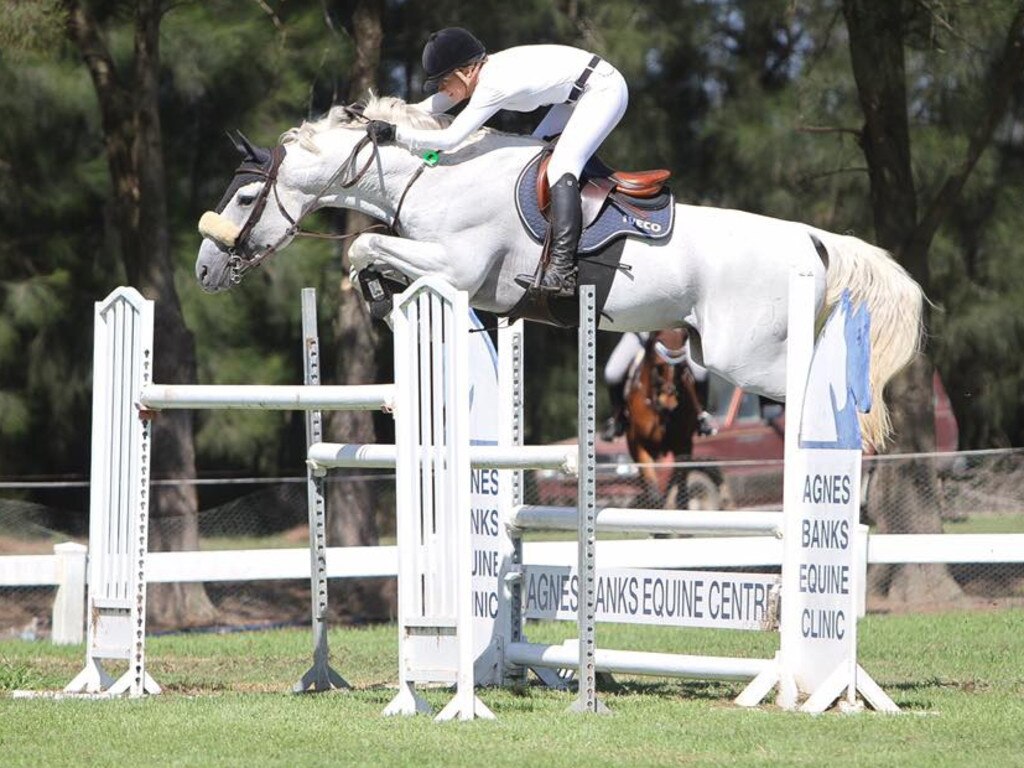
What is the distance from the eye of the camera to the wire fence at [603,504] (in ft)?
34.4

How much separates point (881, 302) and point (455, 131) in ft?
5.83

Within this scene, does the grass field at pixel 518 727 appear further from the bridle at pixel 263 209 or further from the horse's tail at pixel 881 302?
the bridle at pixel 263 209

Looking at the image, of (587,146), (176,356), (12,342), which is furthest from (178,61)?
(587,146)

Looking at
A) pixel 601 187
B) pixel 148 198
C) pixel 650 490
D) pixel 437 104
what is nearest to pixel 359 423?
pixel 148 198

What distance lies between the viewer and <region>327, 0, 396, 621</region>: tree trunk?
11516 millimetres

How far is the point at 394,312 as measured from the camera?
586 cm

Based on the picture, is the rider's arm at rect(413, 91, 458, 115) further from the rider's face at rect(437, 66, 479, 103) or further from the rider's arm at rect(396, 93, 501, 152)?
the rider's arm at rect(396, 93, 501, 152)

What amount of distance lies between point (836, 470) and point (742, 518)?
1.47 feet

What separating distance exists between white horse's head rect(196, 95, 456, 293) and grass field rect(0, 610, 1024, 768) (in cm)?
169

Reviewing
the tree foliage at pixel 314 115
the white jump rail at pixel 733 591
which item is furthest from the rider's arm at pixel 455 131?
the tree foliage at pixel 314 115

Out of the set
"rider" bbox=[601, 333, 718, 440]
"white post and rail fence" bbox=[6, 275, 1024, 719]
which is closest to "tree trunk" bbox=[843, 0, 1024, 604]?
"rider" bbox=[601, 333, 718, 440]

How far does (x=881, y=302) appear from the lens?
264 inches

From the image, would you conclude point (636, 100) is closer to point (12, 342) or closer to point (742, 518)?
point (12, 342)

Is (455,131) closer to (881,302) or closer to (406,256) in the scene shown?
(406,256)
